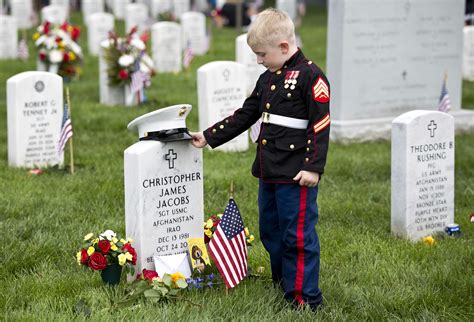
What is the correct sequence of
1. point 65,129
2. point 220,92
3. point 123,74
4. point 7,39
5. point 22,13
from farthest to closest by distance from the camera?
1. point 22,13
2. point 7,39
3. point 123,74
4. point 220,92
5. point 65,129

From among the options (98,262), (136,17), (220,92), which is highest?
(136,17)

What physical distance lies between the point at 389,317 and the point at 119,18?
1059 inches

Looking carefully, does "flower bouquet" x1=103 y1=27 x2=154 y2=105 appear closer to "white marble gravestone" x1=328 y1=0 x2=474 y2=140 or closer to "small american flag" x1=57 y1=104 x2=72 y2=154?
"white marble gravestone" x1=328 y1=0 x2=474 y2=140

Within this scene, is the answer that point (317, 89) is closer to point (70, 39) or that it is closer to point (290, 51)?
point (290, 51)

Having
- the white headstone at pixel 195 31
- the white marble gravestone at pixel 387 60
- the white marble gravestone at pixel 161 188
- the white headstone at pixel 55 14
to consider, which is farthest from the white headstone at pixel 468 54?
the white marble gravestone at pixel 161 188

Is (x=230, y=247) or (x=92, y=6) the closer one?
(x=230, y=247)

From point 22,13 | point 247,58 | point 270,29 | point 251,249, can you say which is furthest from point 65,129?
point 22,13

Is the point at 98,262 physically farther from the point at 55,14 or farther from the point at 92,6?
the point at 92,6

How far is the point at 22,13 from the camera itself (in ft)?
87.9

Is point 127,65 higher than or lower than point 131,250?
higher

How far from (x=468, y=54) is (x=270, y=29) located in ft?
42.3

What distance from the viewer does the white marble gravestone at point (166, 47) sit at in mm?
17203

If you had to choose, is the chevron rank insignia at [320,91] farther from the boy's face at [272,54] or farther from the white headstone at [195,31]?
the white headstone at [195,31]

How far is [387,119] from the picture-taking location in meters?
11.1
